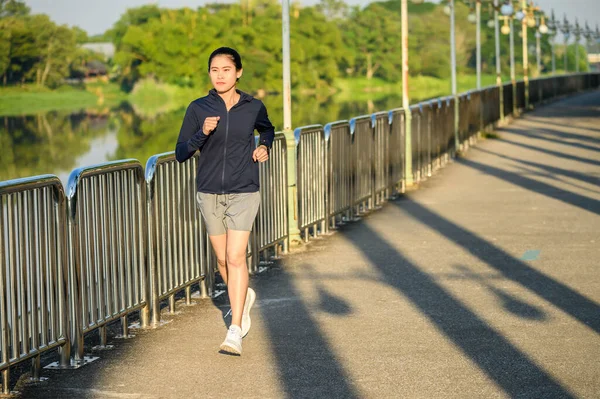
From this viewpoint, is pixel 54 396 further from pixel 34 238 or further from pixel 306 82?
pixel 306 82

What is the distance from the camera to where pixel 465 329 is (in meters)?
7.89

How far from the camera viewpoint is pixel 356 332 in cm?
784

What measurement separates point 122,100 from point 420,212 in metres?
131

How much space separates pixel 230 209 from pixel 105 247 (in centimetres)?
79

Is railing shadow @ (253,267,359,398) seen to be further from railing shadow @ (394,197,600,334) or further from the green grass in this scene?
the green grass

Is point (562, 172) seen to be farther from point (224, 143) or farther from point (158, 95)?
point (158, 95)

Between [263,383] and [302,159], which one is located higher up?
[302,159]

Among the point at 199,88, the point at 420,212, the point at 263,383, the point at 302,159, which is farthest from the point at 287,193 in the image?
the point at 199,88

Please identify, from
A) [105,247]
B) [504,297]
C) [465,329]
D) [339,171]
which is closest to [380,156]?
[339,171]

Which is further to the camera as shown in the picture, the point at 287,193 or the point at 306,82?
the point at 306,82

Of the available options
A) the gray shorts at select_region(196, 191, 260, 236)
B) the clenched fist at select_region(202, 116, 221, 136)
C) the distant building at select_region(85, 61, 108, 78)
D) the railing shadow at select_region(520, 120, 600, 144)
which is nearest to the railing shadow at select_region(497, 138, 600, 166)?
the railing shadow at select_region(520, 120, 600, 144)

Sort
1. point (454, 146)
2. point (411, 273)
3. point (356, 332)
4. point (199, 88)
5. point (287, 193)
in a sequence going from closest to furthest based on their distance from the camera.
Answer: point (356, 332)
point (411, 273)
point (287, 193)
point (454, 146)
point (199, 88)

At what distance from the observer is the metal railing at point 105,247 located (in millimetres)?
6988

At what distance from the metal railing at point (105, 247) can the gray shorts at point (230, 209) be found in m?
0.56
